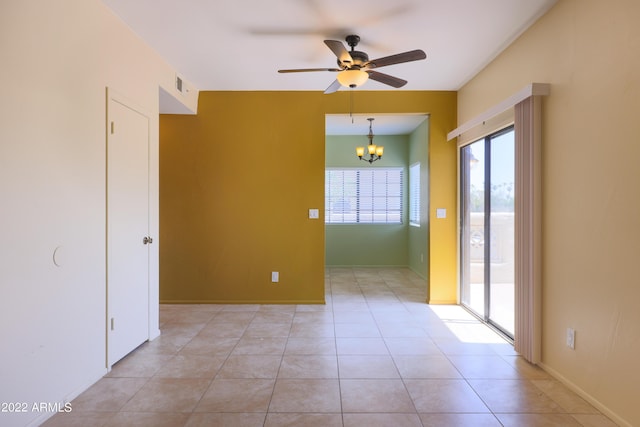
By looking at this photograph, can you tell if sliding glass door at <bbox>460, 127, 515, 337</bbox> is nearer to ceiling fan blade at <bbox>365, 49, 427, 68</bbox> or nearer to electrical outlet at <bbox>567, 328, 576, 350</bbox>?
electrical outlet at <bbox>567, 328, 576, 350</bbox>

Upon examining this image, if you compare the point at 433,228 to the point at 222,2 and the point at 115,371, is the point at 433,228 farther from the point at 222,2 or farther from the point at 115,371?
the point at 115,371

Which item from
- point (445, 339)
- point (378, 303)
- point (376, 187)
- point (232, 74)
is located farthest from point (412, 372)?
point (376, 187)

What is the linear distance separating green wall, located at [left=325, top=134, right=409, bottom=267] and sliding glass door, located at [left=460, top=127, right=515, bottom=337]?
2.86 metres

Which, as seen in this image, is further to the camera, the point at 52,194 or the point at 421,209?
the point at 421,209

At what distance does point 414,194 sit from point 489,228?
3270 mm

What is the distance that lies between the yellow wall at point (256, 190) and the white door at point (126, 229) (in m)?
1.33

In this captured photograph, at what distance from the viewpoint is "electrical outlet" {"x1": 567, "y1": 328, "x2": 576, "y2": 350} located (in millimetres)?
2438

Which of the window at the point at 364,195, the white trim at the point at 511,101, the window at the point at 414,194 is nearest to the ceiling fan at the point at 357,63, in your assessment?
the white trim at the point at 511,101

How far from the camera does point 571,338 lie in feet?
8.09

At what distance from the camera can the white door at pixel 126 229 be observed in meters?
2.73

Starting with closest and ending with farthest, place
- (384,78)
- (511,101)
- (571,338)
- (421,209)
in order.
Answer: (571,338) → (511,101) → (384,78) → (421,209)

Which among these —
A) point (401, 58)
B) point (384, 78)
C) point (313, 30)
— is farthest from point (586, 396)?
point (313, 30)

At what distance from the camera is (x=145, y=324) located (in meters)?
3.29

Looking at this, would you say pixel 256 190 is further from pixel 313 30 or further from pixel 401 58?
pixel 401 58
